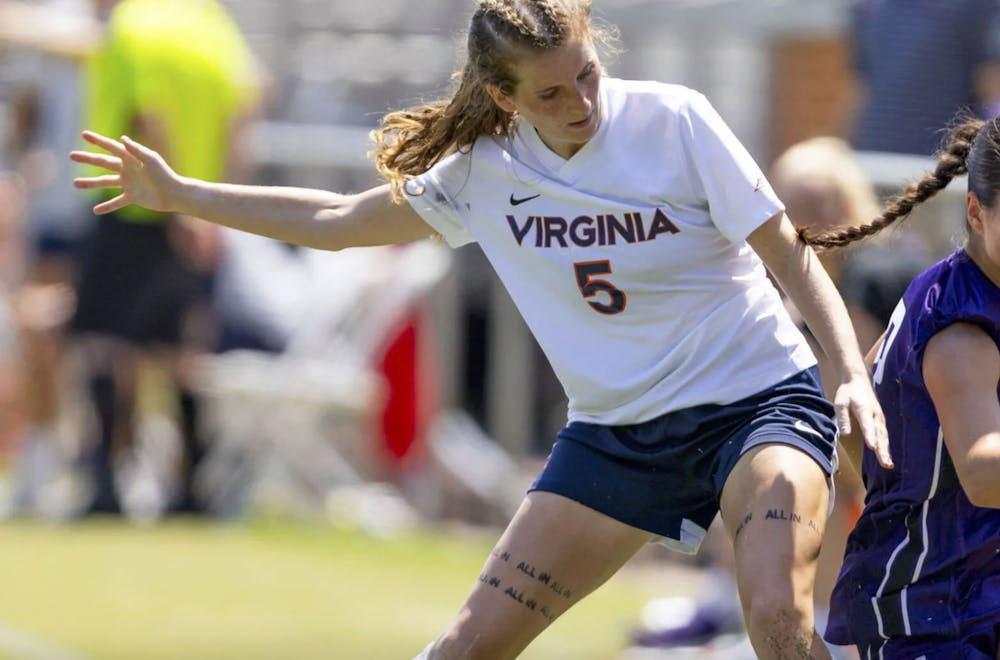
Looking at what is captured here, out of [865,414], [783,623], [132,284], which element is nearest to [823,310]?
[865,414]

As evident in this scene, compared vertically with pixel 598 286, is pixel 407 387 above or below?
above

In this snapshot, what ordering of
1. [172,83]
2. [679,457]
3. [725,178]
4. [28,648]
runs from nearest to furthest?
[725,178] → [679,457] → [28,648] → [172,83]

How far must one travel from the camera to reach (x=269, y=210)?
428cm

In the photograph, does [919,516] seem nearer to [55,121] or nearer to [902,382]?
[902,382]

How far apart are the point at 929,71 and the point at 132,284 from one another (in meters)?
4.34

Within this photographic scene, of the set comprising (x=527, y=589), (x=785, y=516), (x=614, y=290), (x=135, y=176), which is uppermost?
(x=135, y=176)

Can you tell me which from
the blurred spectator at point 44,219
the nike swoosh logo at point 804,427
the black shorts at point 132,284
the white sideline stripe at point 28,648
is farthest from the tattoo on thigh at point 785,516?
the blurred spectator at point 44,219

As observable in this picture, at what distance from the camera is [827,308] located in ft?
12.6

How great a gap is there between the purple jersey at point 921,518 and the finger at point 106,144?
173 centimetres

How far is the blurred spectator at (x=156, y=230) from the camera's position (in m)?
9.27

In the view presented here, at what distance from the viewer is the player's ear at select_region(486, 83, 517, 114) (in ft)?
13.3

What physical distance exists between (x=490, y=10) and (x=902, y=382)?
1162 millimetres

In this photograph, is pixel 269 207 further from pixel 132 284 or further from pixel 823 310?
pixel 132 284

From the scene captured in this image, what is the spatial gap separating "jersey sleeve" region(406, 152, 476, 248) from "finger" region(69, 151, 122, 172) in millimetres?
655
